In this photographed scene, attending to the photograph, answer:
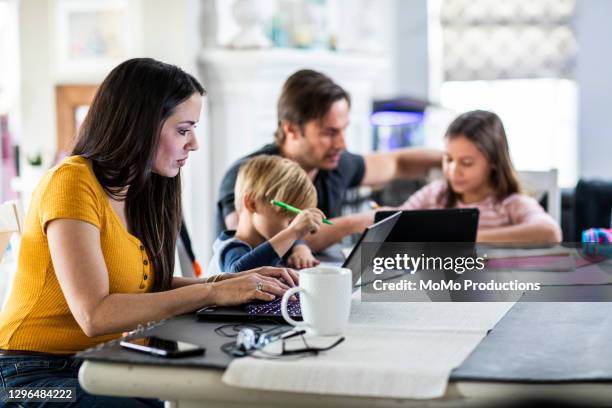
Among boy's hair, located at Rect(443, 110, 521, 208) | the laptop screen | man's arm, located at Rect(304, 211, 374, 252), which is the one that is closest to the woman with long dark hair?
the laptop screen

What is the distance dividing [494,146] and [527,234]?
1.14 ft

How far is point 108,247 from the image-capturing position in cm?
163

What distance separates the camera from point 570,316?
1547mm

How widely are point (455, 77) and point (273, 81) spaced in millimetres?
2442

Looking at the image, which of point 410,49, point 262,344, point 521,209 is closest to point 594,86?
point 410,49

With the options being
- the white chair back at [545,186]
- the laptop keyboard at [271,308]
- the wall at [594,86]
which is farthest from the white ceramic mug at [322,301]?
→ the wall at [594,86]

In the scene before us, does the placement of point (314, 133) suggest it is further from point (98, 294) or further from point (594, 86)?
point (594, 86)

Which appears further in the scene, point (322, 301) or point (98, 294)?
point (98, 294)

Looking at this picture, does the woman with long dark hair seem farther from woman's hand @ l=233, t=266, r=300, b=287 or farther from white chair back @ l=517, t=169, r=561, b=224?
white chair back @ l=517, t=169, r=561, b=224

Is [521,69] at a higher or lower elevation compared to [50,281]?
higher

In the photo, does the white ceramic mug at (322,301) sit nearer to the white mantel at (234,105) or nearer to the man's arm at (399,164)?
the man's arm at (399,164)

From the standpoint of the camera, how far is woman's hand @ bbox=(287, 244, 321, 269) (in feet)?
6.84

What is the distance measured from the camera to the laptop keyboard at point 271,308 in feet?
4.96

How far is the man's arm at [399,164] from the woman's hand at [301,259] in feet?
3.06
